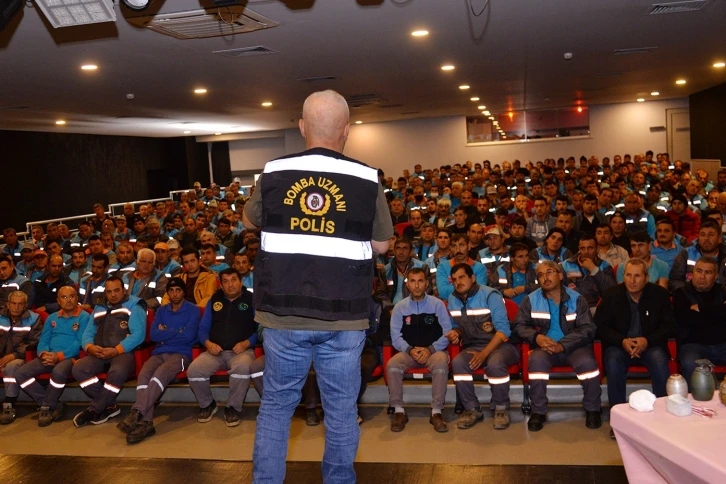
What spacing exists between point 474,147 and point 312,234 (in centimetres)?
1879

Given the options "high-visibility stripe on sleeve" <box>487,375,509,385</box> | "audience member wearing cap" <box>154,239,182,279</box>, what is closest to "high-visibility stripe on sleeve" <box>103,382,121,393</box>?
"audience member wearing cap" <box>154,239,182,279</box>

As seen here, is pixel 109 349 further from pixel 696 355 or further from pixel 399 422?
pixel 696 355

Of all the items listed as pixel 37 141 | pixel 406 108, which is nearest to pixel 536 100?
pixel 406 108

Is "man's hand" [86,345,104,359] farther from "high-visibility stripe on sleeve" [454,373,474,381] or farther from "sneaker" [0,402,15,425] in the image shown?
"high-visibility stripe on sleeve" [454,373,474,381]

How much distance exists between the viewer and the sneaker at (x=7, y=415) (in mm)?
5387

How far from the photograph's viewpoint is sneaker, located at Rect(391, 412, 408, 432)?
184 inches

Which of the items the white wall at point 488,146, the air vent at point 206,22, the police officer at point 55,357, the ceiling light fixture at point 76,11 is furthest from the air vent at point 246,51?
the white wall at point 488,146

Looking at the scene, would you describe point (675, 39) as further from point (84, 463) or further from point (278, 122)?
point (278, 122)

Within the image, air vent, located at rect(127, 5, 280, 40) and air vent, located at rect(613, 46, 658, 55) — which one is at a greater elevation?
air vent, located at rect(613, 46, 658, 55)

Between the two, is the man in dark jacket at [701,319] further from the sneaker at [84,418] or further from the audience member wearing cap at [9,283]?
the audience member wearing cap at [9,283]

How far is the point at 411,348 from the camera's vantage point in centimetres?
493

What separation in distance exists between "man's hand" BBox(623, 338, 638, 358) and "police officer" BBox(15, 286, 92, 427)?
13.3 ft

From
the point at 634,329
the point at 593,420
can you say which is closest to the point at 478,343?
the point at 593,420

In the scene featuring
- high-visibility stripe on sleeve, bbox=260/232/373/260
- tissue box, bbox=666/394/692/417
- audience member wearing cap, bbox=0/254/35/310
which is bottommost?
tissue box, bbox=666/394/692/417
